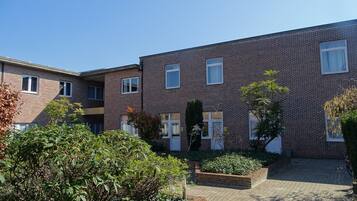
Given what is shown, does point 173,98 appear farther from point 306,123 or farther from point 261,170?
point 261,170

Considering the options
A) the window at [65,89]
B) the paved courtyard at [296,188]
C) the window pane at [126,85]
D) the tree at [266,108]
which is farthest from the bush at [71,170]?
the window at [65,89]

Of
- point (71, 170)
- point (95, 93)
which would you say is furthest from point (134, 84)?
point (71, 170)

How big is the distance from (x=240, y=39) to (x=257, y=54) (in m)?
1.44

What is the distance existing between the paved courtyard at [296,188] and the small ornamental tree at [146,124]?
7.66m

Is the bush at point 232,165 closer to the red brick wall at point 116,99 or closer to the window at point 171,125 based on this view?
the window at point 171,125

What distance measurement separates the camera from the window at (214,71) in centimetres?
2011

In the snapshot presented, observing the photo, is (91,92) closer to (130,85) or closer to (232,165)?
(130,85)

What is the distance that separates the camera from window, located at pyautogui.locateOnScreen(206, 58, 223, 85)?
66.0 feet

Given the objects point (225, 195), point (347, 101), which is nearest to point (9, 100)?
point (225, 195)

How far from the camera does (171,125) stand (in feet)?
71.3

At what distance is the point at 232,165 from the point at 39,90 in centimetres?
1697

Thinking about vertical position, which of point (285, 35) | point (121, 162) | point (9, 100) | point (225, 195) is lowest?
point (225, 195)

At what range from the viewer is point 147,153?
639cm

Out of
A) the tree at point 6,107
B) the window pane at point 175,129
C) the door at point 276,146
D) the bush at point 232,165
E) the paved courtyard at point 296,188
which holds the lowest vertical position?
the paved courtyard at point 296,188
